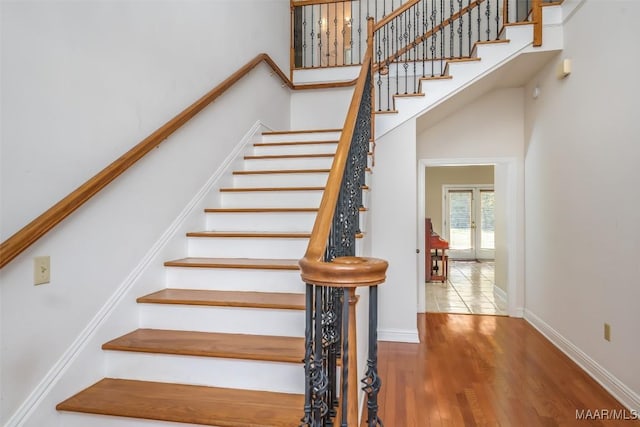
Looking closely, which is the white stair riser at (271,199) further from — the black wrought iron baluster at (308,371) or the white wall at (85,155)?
the black wrought iron baluster at (308,371)

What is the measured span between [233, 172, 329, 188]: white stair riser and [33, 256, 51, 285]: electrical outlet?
191 cm

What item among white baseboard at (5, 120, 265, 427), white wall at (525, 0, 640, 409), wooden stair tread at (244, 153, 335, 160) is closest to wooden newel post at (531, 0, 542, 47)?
white wall at (525, 0, 640, 409)

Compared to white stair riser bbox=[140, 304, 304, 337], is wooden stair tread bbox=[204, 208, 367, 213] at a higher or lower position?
higher

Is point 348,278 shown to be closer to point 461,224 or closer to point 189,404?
point 189,404

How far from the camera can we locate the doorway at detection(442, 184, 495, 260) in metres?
10.3

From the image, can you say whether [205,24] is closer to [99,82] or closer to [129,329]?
[99,82]

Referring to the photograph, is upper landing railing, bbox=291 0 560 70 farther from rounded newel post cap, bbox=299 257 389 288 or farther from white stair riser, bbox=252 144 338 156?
rounded newel post cap, bbox=299 257 389 288

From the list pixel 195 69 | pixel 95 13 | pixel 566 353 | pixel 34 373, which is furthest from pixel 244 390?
pixel 566 353

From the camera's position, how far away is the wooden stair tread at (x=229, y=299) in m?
1.92

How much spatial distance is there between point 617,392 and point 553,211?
5.72ft

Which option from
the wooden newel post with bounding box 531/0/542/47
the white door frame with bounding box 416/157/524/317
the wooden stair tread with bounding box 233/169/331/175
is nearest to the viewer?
the wooden stair tread with bounding box 233/169/331/175

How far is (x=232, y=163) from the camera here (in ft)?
11.0

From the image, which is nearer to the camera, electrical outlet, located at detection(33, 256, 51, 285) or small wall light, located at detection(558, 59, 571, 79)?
electrical outlet, located at detection(33, 256, 51, 285)

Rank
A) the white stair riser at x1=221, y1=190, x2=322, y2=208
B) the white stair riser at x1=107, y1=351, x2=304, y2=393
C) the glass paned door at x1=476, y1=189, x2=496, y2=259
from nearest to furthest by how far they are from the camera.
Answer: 1. the white stair riser at x1=107, y1=351, x2=304, y2=393
2. the white stair riser at x1=221, y1=190, x2=322, y2=208
3. the glass paned door at x1=476, y1=189, x2=496, y2=259
